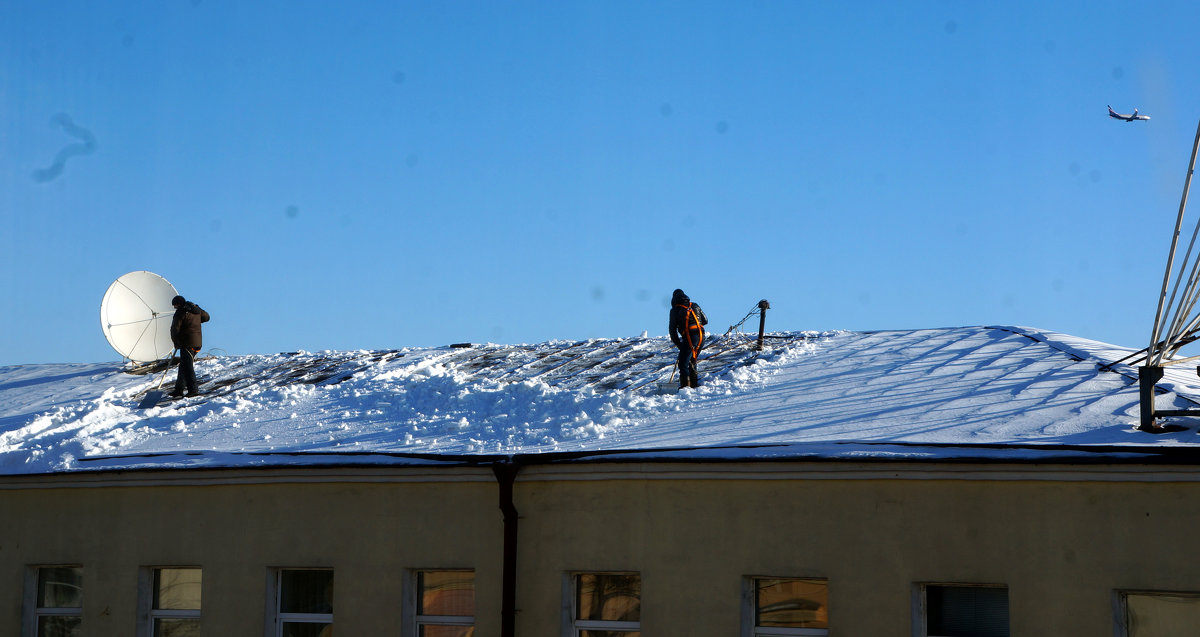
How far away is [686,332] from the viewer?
16.0 metres

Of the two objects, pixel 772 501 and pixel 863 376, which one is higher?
pixel 863 376

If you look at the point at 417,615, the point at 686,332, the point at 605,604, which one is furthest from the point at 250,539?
the point at 686,332

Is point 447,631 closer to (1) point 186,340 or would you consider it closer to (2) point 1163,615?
(2) point 1163,615

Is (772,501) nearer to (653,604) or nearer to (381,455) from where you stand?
(653,604)

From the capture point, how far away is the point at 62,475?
47.9 ft

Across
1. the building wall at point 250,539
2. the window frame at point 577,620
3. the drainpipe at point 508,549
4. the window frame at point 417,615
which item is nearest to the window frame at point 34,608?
the building wall at point 250,539

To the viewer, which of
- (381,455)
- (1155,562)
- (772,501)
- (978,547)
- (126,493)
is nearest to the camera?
(1155,562)

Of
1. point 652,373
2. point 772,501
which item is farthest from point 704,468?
point 652,373

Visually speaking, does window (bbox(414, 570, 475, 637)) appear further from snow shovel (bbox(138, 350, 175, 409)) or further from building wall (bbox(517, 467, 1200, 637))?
snow shovel (bbox(138, 350, 175, 409))

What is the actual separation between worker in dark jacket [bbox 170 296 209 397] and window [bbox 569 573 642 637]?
29.5 ft

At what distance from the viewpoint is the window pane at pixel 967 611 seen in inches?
427

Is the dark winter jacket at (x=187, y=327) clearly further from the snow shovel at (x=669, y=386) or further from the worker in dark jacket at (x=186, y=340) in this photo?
the snow shovel at (x=669, y=386)

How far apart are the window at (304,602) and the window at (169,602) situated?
1.12 metres

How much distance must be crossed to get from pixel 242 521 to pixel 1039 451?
29.4 ft
